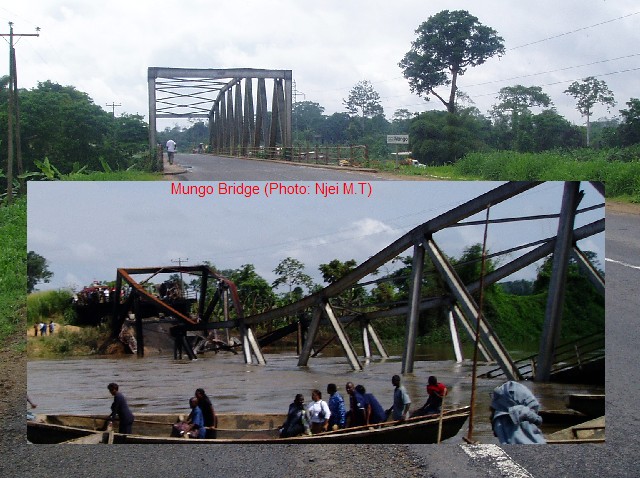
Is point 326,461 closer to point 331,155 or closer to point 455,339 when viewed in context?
point 455,339

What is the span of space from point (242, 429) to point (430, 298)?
1.61 meters

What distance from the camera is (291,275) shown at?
6832mm

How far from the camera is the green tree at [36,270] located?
6531mm

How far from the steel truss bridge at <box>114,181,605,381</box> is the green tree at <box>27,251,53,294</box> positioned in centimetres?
49

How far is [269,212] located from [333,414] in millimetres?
1437

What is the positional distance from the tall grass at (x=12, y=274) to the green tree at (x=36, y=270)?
9.03 meters

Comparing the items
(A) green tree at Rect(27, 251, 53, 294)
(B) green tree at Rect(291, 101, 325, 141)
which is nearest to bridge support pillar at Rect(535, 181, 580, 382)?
(A) green tree at Rect(27, 251, 53, 294)

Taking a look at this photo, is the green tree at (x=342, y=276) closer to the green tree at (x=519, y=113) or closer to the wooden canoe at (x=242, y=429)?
the wooden canoe at (x=242, y=429)

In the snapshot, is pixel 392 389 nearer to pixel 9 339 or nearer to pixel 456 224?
pixel 456 224

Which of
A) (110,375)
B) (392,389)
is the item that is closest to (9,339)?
(110,375)

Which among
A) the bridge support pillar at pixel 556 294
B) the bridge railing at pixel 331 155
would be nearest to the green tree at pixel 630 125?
the bridge railing at pixel 331 155

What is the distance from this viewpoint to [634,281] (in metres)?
16.2

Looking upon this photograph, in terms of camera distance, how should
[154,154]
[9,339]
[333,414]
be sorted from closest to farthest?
[333,414] → [154,154] → [9,339]

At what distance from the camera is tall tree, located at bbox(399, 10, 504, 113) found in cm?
1410
